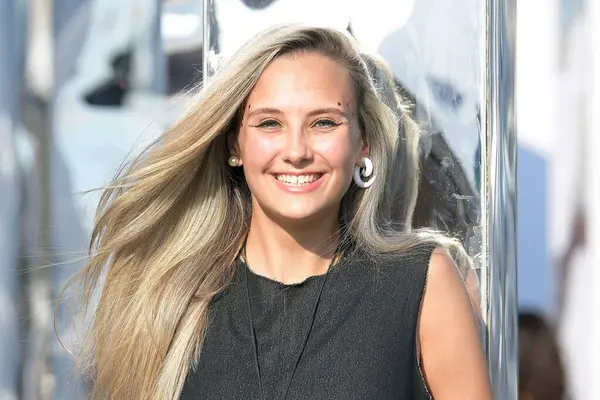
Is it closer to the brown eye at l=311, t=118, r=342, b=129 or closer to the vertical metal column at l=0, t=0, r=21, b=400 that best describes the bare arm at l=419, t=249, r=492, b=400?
the brown eye at l=311, t=118, r=342, b=129

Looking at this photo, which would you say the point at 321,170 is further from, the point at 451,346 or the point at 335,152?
the point at 451,346

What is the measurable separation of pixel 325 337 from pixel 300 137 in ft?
1.31

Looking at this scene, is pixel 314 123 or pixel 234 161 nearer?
pixel 314 123

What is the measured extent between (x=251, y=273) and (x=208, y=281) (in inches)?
3.7

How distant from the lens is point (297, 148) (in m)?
1.97

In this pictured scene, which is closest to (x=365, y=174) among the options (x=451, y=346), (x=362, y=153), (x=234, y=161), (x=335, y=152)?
(x=362, y=153)

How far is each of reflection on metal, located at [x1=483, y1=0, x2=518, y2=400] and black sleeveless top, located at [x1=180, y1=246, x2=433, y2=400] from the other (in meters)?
0.18

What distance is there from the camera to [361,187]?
85.8 inches

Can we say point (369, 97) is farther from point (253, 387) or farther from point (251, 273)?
point (253, 387)

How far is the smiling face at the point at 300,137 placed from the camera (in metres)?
1.99

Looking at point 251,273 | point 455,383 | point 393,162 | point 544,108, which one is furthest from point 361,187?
point 544,108

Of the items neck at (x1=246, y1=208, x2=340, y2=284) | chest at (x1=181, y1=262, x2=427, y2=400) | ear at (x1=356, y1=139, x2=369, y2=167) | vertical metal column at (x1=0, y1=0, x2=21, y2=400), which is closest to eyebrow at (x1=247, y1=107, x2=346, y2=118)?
ear at (x1=356, y1=139, x2=369, y2=167)

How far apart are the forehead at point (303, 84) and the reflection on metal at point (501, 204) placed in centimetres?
31

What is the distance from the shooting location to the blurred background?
2.29m
